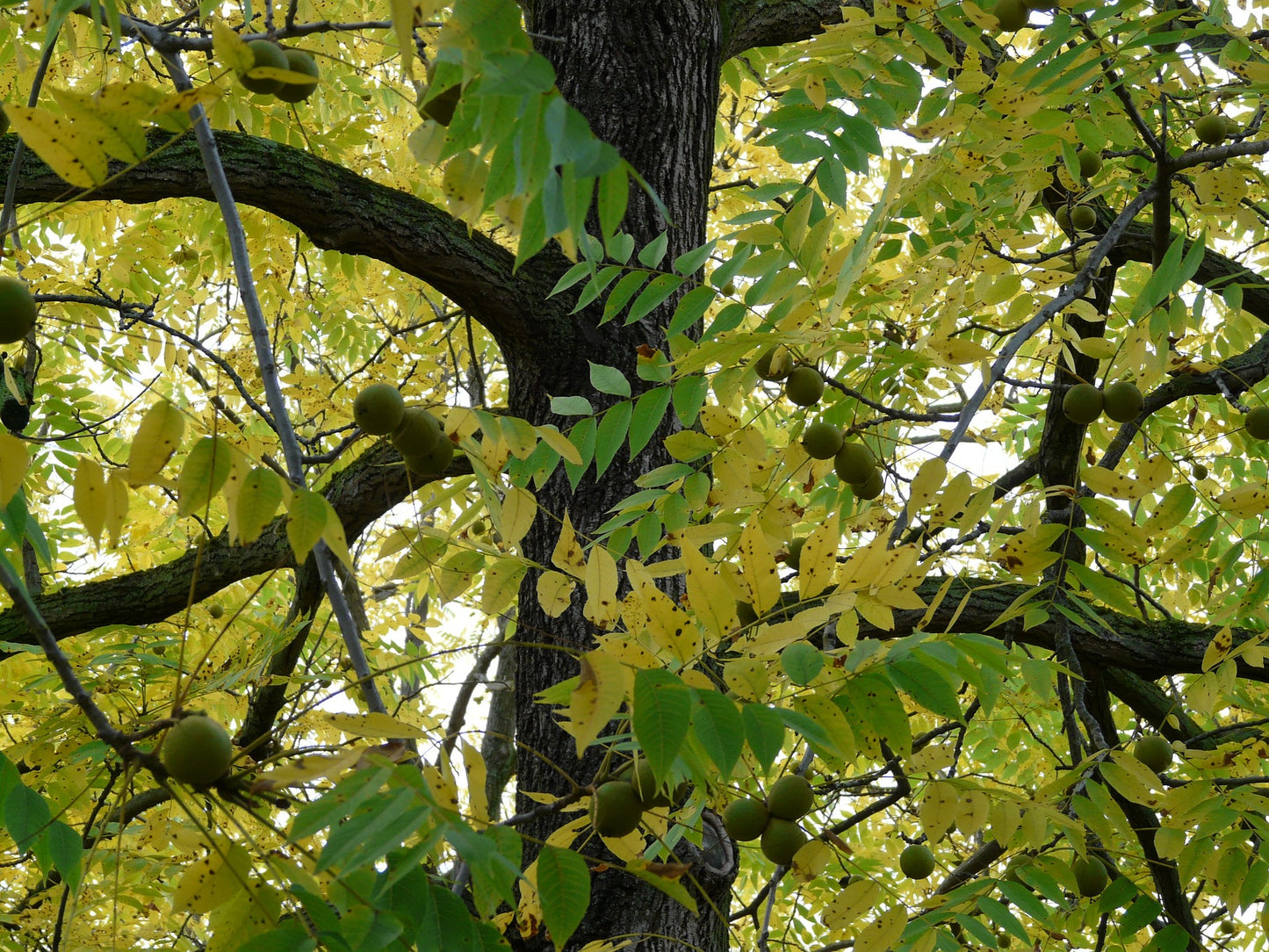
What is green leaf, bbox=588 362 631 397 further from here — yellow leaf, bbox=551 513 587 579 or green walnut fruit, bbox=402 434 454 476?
green walnut fruit, bbox=402 434 454 476

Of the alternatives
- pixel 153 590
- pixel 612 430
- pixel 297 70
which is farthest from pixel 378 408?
pixel 153 590

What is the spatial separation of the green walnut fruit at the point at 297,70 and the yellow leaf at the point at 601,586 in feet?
2.60

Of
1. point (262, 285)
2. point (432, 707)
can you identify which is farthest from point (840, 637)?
point (432, 707)

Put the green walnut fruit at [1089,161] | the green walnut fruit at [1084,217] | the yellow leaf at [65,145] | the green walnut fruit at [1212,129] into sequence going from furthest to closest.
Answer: the green walnut fruit at [1084,217] → the green walnut fruit at [1089,161] → the green walnut fruit at [1212,129] → the yellow leaf at [65,145]

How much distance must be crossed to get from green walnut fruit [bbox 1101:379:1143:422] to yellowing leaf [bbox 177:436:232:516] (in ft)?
5.80

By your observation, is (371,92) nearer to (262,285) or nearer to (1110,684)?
(262,285)

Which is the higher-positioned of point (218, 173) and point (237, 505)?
point (218, 173)

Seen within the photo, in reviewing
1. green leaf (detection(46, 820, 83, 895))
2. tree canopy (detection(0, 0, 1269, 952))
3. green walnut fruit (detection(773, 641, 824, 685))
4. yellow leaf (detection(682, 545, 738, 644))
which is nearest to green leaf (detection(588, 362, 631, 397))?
tree canopy (detection(0, 0, 1269, 952))

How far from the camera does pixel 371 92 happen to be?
5.23 meters

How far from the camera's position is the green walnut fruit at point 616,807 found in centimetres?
136

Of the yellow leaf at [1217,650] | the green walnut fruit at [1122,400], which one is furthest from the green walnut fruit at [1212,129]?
the yellow leaf at [1217,650]

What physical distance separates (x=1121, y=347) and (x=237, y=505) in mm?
1609

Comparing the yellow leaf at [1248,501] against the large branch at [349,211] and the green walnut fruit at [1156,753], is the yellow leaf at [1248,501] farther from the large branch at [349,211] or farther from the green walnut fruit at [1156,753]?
the large branch at [349,211]

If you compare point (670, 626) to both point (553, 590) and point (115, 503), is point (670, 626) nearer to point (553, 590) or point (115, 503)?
point (553, 590)
